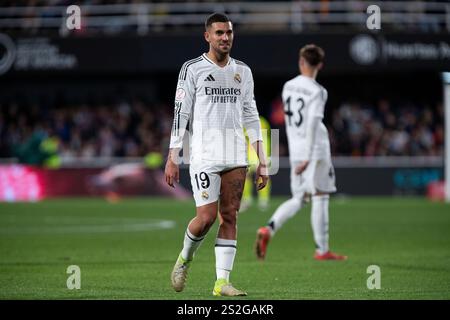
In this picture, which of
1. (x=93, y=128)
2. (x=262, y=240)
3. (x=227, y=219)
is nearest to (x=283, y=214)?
(x=262, y=240)

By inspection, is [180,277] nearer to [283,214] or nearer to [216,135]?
[216,135]

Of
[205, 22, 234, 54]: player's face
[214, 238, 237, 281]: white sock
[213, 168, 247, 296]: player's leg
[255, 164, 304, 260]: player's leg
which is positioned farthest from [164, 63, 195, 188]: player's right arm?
[255, 164, 304, 260]: player's leg

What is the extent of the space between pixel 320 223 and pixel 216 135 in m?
3.99

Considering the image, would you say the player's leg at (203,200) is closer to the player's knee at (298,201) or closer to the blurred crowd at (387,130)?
the player's knee at (298,201)

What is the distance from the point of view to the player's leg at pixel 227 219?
876 centimetres

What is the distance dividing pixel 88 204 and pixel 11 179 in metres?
3.97

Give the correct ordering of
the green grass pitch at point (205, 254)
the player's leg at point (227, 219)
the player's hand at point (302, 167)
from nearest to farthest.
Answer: the player's leg at point (227, 219) < the green grass pitch at point (205, 254) < the player's hand at point (302, 167)

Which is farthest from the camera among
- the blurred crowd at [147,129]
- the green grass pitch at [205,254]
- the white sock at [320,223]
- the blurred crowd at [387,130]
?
the blurred crowd at [147,129]

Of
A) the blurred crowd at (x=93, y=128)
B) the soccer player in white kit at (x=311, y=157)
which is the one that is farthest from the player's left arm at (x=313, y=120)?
the blurred crowd at (x=93, y=128)

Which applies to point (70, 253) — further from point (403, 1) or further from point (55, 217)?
point (403, 1)

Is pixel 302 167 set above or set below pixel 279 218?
above

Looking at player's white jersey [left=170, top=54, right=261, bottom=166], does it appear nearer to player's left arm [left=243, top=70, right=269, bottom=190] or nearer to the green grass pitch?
player's left arm [left=243, top=70, right=269, bottom=190]

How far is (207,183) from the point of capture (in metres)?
8.71

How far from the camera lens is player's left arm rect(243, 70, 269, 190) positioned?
8914mm
